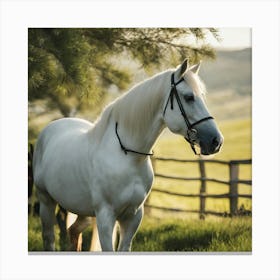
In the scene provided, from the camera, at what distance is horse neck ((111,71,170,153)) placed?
11.8 feet

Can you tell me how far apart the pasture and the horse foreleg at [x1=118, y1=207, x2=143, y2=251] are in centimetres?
73

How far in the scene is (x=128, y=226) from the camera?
12.6 feet

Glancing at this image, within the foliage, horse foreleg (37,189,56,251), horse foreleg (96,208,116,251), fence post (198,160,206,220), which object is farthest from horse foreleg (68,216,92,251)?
fence post (198,160,206,220)

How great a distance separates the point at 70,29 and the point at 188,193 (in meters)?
1.79

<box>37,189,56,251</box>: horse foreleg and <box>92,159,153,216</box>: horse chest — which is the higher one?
<box>92,159,153,216</box>: horse chest

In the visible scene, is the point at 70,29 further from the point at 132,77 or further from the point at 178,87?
the point at 178,87

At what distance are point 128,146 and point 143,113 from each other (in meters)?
0.24

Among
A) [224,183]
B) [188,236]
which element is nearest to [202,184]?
[224,183]

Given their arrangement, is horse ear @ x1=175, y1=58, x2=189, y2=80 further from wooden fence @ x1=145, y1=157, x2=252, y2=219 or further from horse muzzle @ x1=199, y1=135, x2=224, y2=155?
wooden fence @ x1=145, y1=157, x2=252, y2=219

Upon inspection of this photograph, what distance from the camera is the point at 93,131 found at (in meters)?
3.94

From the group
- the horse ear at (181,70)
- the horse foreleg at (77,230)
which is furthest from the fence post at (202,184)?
the horse ear at (181,70)

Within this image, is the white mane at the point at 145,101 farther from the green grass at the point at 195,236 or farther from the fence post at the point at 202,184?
the fence post at the point at 202,184

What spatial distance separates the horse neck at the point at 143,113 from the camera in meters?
3.61
